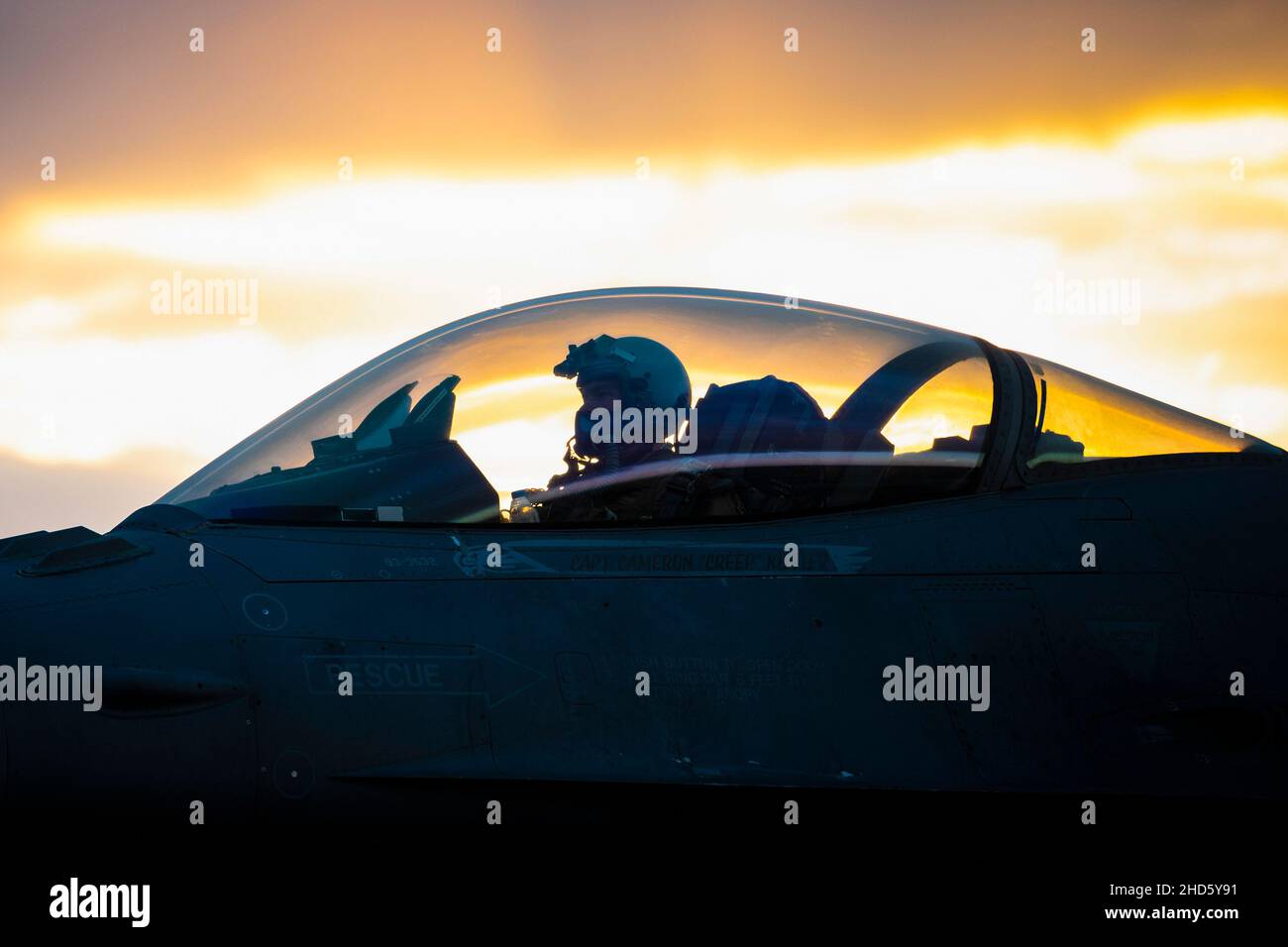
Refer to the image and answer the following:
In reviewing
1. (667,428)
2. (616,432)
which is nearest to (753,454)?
(667,428)

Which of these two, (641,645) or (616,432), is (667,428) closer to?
→ (616,432)

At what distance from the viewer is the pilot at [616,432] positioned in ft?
14.6

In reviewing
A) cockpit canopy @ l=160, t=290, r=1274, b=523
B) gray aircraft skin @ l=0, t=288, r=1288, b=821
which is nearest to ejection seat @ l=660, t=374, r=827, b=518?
cockpit canopy @ l=160, t=290, r=1274, b=523

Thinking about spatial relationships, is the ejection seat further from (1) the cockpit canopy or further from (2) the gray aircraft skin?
(2) the gray aircraft skin

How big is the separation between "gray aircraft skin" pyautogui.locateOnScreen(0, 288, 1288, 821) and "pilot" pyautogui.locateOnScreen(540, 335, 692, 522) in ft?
0.33

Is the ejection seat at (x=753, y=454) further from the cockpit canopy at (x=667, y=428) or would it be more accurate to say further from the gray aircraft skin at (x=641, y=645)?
the gray aircraft skin at (x=641, y=645)

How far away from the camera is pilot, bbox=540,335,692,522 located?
4.46 meters

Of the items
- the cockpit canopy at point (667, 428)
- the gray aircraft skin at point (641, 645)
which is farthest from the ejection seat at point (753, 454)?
the gray aircraft skin at point (641, 645)

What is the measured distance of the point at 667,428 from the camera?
15.2 feet

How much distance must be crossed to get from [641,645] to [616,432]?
878 mm

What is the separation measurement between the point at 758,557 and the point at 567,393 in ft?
3.25

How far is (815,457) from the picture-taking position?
4.60 meters

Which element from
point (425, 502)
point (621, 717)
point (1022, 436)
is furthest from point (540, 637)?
point (1022, 436)
